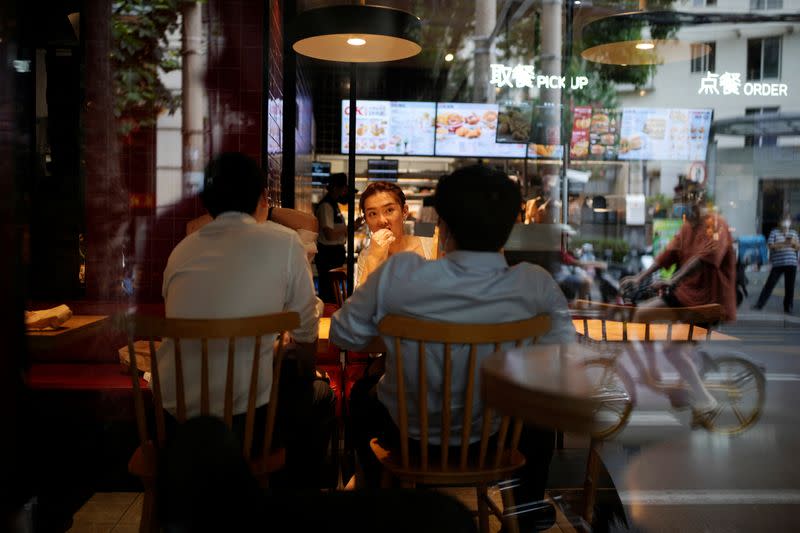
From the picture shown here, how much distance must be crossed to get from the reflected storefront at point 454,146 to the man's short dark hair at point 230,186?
49 cm

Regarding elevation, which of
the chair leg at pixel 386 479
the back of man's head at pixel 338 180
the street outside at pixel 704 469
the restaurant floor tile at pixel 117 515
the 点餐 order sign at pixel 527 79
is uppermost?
the 点餐 order sign at pixel 527 79

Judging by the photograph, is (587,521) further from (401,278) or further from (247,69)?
(247,69)

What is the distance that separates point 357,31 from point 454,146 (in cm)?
562

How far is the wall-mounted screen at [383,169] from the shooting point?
28.7 ft

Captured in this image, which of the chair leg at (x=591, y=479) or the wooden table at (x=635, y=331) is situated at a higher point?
the wooden table at (x=635, y=331)

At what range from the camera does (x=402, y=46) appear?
3.41 metres

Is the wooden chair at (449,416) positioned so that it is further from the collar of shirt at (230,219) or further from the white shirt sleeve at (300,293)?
the collar of shirt at (230,219)

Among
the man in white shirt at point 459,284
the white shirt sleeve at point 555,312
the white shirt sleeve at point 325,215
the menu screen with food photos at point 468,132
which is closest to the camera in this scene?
the man in white shirt at point 459,284

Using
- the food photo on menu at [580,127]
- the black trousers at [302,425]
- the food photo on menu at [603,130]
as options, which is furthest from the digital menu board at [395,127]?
the black trousers at [302,425]

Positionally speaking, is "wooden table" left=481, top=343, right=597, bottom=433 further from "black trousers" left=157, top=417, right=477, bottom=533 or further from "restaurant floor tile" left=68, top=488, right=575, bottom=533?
"restaurant floor tile" left=68, top=488, right=575, bottom=533

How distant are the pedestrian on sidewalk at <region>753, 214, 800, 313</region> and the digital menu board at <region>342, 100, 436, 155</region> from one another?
189 inches

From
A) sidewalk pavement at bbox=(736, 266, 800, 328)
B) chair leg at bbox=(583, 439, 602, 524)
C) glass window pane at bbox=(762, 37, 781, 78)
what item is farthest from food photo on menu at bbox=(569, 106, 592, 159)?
chair leg at bbox=(583, 439, 602, 524)

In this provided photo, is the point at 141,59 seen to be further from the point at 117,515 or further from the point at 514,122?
the point at 514,122

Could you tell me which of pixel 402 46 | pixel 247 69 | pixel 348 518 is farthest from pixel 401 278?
pixel 247 69
